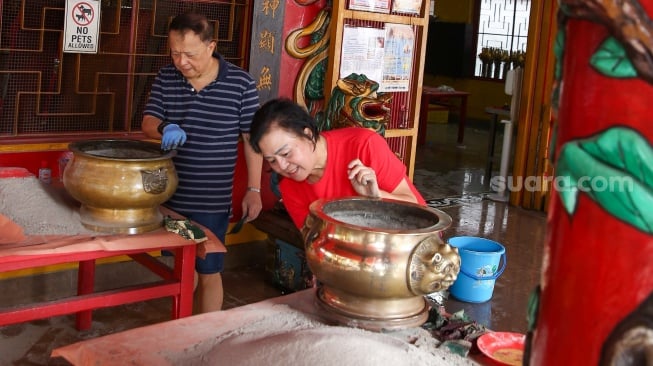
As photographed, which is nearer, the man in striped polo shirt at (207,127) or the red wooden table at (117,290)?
the red wooden table at (117,290)

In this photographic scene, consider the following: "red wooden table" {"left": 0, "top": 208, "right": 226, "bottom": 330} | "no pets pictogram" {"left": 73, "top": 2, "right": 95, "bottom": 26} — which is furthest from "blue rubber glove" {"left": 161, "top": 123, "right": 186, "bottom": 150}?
"no pets pictogram" {"left": 73, "top": 2, "right": 95, "bottom": 26}

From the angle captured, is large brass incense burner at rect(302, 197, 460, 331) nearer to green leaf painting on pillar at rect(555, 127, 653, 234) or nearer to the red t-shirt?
the red t-shirt

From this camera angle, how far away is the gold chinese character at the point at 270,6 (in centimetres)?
432

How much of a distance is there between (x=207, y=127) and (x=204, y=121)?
28 millimetres

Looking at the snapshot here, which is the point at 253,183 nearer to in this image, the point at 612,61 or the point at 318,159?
the point at 318,159

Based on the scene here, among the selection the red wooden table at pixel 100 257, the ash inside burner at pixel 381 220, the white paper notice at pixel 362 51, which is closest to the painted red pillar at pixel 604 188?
the ash inside burner at pixel 381 220

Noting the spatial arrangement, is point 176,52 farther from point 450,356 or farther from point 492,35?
point 492,35

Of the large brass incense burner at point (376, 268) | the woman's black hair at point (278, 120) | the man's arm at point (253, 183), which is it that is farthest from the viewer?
the man's arm at point (253, 183)

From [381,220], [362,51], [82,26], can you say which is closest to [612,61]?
[381,220]

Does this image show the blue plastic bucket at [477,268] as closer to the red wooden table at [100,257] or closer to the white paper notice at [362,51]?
the white paper notice at [362,51]

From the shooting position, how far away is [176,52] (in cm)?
310

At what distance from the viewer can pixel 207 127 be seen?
324 centimetres

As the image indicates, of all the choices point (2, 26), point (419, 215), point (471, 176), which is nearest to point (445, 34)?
point (471, 176)

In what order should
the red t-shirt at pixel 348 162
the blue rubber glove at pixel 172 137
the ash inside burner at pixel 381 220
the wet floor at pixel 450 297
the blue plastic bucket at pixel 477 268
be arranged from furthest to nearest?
the blue plastic bucket at pixel 477 268, the wet floor at pixel 450 297, the blue rubber glove at pixel 172 137, the red t-shirt at pixel 348 162, the ash inside burner at pixel 381 220
